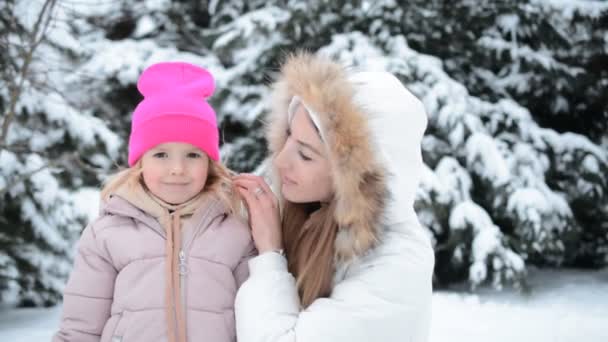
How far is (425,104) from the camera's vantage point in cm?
465

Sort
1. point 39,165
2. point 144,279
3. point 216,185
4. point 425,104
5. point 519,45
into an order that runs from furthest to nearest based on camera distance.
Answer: point 519,45 → point 425,104 → point 39,165 → point 216,185 → point 144,279

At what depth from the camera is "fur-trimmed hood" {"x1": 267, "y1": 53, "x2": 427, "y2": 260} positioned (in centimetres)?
169

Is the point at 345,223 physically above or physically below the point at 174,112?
below

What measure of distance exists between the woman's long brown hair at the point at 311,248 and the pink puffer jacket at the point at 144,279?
0.62ft

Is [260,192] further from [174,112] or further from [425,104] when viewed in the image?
[425,104]

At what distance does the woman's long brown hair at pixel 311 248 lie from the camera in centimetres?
186

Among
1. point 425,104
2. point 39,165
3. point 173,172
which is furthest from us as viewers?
point 425,104

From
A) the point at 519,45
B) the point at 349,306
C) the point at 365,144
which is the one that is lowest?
the point at 349,306

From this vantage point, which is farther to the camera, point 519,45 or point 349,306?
point 519,45

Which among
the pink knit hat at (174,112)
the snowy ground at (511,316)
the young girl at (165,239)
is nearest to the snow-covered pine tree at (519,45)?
the snowy ground at (511,316)

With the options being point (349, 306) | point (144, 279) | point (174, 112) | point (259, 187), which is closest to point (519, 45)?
point (259, 187)

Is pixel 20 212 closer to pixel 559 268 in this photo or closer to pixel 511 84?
pixel 511 84

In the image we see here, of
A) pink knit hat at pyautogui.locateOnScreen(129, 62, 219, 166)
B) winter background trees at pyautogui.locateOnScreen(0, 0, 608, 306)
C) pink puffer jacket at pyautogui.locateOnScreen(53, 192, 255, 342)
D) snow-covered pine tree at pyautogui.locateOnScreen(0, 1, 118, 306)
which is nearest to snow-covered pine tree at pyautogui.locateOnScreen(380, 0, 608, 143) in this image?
winter background trees at pyautogui.locateOnScreen(0, 0, 608, 306)

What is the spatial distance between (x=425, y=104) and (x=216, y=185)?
9.62ft
